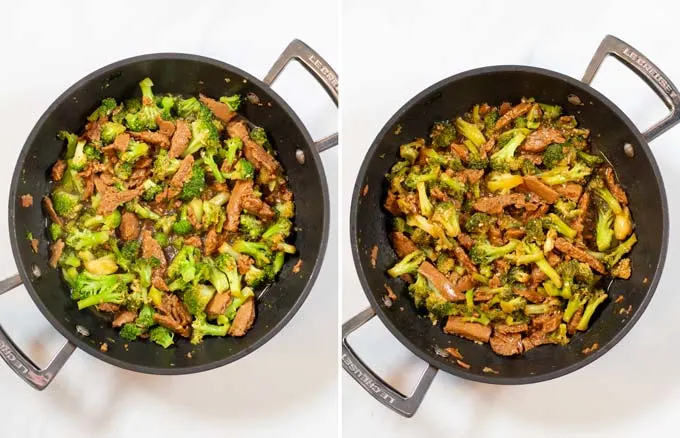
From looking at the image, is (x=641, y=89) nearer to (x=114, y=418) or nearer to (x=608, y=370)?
(x=608, y=370)

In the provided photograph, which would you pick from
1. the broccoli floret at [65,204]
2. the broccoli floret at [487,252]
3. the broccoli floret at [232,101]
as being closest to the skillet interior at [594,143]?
the broccoli floret at [487,252]

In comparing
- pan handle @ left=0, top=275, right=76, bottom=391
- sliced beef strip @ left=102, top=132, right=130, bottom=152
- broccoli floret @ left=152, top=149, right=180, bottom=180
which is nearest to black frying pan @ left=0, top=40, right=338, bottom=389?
pan handle @ left=0, top=275, right=76, bottom=391

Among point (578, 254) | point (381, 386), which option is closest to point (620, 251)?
point (578, 254)

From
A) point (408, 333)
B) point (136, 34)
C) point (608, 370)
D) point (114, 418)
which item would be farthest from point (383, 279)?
point (136, 34)

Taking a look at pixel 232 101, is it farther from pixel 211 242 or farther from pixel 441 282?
pixel 441 282

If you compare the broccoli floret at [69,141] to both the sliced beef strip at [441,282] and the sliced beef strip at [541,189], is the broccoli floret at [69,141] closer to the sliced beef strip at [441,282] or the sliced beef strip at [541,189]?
the sliced beef strip at [441,282]

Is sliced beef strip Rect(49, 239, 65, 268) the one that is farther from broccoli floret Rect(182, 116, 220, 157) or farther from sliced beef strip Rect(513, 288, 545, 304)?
sliced beef strip Rect(513, 288, 545, 304)

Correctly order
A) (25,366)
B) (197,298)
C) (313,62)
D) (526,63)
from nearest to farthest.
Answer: (25,366) → (313,62) → (197,298) → (526,63)
